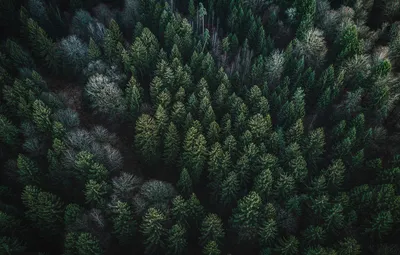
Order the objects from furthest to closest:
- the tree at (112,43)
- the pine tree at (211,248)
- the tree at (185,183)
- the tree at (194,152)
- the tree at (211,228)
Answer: the tree at (112,43)
the tree at (194,152)
the tree at (185,183)
the tree at (211,228)
the pine tree at (211,248)

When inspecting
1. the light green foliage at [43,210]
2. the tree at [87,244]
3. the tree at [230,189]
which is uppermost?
the tree at [230,189]

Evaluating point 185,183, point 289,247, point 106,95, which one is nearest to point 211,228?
point 185,183

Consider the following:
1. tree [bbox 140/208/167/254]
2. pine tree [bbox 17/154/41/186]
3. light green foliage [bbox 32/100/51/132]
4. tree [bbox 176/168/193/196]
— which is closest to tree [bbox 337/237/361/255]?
tree [bbox 176/168/193/196]

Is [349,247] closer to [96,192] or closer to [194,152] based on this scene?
[194,152]

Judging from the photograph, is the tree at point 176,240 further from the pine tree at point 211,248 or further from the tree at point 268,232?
the tree at point 268,232

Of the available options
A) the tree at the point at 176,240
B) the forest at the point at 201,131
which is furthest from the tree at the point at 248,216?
the tree at the point at 176,240

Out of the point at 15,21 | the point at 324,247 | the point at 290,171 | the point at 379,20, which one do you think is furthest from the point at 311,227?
the point at 15,21
